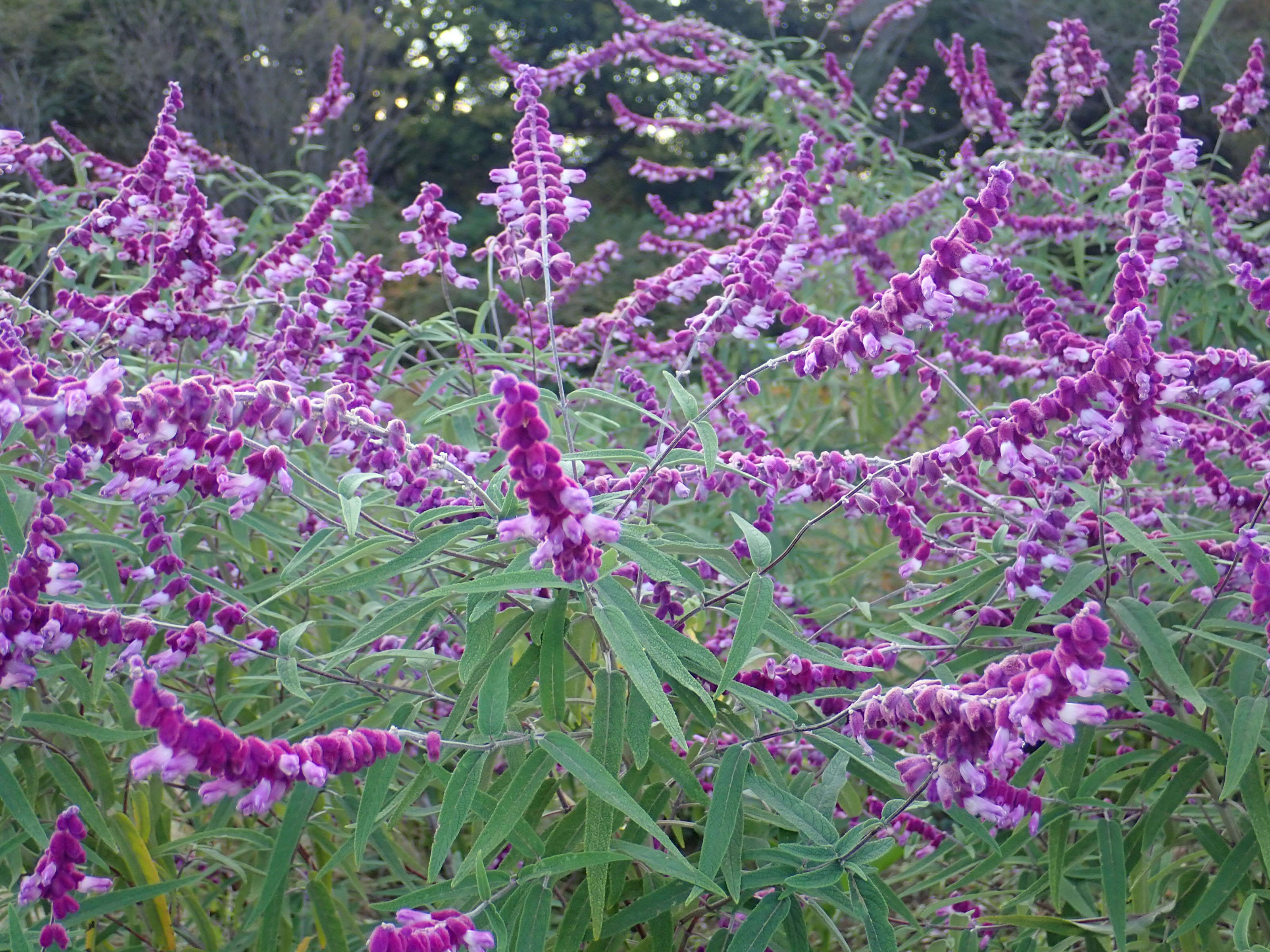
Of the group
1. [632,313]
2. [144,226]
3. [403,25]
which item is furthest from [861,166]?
[403,25]

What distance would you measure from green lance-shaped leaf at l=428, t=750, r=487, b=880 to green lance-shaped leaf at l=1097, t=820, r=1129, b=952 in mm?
1153

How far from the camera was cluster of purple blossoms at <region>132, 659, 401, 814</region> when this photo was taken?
48.5 inches

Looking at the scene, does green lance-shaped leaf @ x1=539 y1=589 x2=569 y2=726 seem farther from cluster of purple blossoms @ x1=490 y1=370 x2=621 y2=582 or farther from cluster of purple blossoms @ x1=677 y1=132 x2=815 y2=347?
cluster of purple blossoms @ x1=677 y1=132 x2=815 y2=347

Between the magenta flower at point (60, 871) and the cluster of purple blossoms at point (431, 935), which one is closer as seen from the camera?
the cluster of purple blossoms at point (431, 935)

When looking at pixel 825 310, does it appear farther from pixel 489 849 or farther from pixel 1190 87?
pixel 1190 87

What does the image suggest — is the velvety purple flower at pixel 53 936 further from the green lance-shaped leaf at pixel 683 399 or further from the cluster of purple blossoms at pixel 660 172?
the cluster of purple blossoms at pixel 660 172

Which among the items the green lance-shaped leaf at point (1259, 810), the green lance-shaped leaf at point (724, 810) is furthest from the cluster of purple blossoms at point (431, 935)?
the green lance-shaped leaf at point (1259, 810)

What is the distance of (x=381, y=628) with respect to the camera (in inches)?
75.5

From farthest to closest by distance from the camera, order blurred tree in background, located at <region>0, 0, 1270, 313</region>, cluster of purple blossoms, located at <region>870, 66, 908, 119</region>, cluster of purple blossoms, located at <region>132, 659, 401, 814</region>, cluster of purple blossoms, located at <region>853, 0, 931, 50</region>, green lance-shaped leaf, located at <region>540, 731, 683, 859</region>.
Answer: blurred tree in background, located at <region>0, 0, 1270, 313</region>, cluster of purple blossoms, located at <region>853, 0, 931, 50</region>, cluster of purple blossoms, located at <region>870, 66, 908, 119</region>, green lance-shaped leaf, located at <region>540, 731, 683, 859</region>, cluster of purple blossoms, located at <region>132, 659, 401, 814</region>

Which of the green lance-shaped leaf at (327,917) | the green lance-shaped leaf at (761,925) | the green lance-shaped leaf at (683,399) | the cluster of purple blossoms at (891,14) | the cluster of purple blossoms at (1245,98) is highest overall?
the cluster of purple blossoms at (891,14)

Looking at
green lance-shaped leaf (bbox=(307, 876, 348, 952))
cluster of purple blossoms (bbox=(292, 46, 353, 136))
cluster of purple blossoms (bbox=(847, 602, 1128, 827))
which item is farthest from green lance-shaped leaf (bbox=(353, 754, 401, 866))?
cluster of purple blossoms (bbox=(292, 46, 353, 136))

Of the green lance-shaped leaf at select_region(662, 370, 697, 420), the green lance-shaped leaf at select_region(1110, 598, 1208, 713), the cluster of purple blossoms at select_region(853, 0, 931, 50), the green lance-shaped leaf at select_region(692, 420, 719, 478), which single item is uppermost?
the cluster of purple blossoms at select_region(853, 0, 931, 50)

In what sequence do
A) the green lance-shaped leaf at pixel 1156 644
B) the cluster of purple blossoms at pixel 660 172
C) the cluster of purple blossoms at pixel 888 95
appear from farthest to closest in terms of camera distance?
the cluster of purple blossoms at pixel 888 95 → the cluster of purple blossoms at pixel 660 172 → the green lance-shaped leaf at pixel 1156 644

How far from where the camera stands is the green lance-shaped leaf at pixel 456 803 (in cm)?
166
